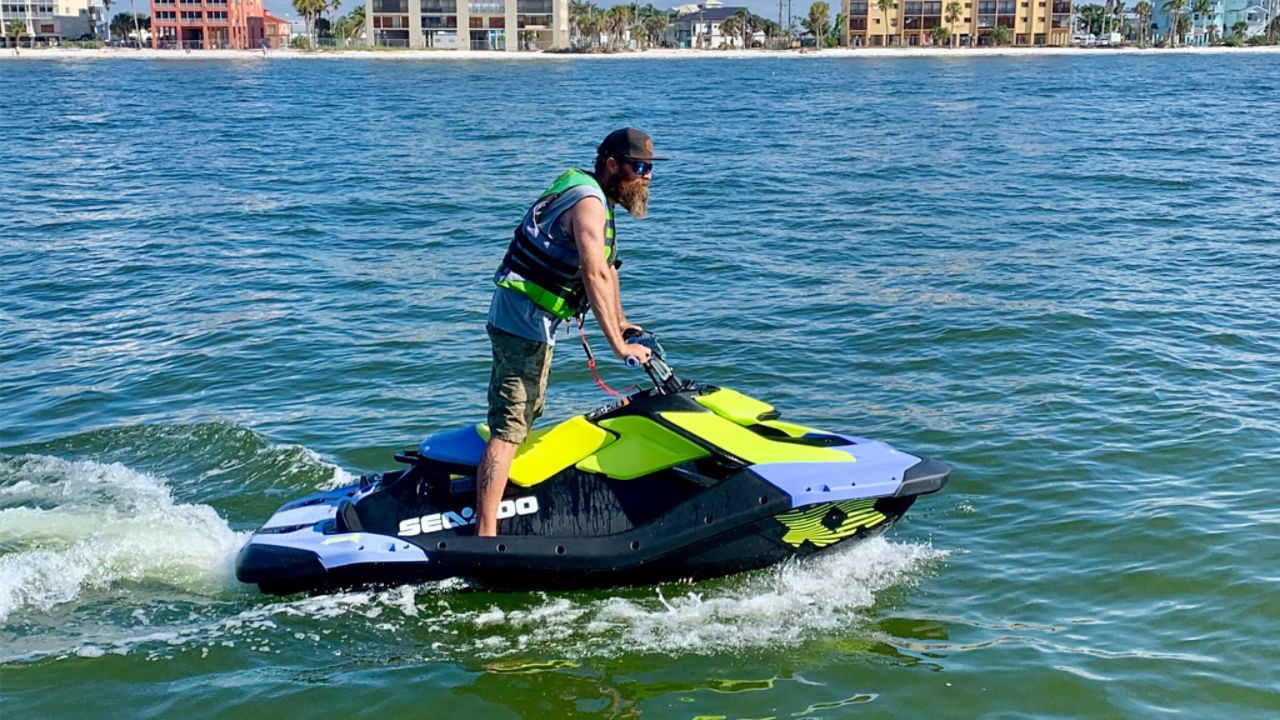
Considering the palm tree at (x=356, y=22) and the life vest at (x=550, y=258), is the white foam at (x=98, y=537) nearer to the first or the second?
the life vest at (x=550, y=258)

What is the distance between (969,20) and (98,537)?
153 metres

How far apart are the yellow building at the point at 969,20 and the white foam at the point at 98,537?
15045 centimetres

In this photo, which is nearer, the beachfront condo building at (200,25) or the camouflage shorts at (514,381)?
the camouflage shorts at (514,381)

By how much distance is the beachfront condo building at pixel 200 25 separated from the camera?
140625mm

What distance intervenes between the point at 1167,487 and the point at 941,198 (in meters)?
12.7

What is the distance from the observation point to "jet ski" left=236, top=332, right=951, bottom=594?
574cm

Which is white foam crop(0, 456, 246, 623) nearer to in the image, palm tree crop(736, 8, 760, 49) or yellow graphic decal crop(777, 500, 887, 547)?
yellow graphic decal crop(777, 500, 887, 547)

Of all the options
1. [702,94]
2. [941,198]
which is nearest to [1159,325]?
[941,198]

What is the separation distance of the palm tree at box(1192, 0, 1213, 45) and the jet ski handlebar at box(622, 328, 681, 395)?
16566 cm

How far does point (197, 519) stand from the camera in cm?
715

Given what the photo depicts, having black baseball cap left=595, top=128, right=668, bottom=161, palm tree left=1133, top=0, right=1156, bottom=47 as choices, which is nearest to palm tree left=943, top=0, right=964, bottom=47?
palm tree left=1133, top=0, right=1156, bottom=47

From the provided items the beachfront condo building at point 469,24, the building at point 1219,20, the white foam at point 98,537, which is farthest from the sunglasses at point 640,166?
the building at point 1219,20

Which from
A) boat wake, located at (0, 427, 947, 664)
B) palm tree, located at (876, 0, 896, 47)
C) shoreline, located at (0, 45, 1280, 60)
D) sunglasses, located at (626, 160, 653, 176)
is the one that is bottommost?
boat wake, located at (0, 427, 947, 664)

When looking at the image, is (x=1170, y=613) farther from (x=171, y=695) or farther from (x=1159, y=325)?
(x=1159, y=325)
